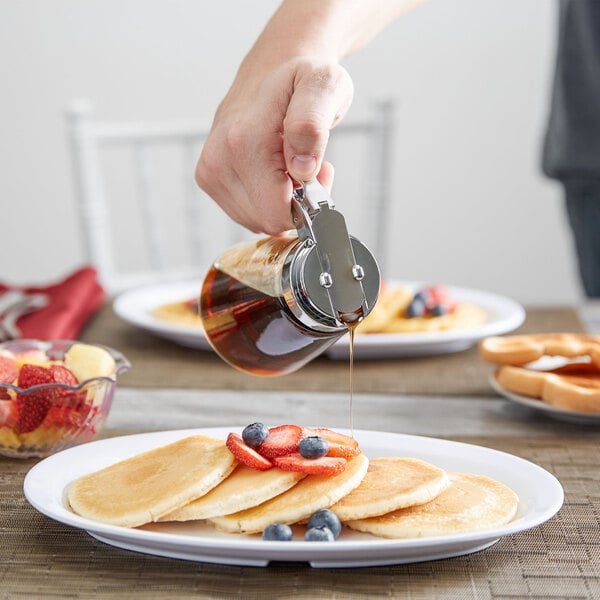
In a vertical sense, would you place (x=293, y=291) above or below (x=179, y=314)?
above

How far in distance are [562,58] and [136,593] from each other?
189 cm

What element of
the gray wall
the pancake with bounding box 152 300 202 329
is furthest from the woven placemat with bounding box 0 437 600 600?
the gray wall

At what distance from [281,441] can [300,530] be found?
0.10 meters

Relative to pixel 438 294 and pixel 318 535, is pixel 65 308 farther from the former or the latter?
pixel 318 535

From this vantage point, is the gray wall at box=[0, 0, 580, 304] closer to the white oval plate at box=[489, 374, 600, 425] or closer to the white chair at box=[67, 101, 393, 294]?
the white chair at box=[67, 101, 393, 294]

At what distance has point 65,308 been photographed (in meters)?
1.74

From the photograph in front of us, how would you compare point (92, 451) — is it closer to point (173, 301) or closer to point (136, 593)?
point (136, 593)

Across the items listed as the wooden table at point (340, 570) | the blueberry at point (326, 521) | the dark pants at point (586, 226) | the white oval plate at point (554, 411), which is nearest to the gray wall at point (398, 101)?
the dark pants at point (586, 226)

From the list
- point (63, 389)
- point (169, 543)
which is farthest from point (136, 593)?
point (63, 389)

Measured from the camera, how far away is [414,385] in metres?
1.44

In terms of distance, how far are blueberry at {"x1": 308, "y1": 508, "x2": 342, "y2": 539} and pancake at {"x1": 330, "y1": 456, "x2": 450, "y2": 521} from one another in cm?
2

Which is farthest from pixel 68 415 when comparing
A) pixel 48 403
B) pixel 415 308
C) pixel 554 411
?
pixel 415 308

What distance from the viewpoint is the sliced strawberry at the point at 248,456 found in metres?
0.90

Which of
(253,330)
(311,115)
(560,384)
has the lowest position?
(560,384)
